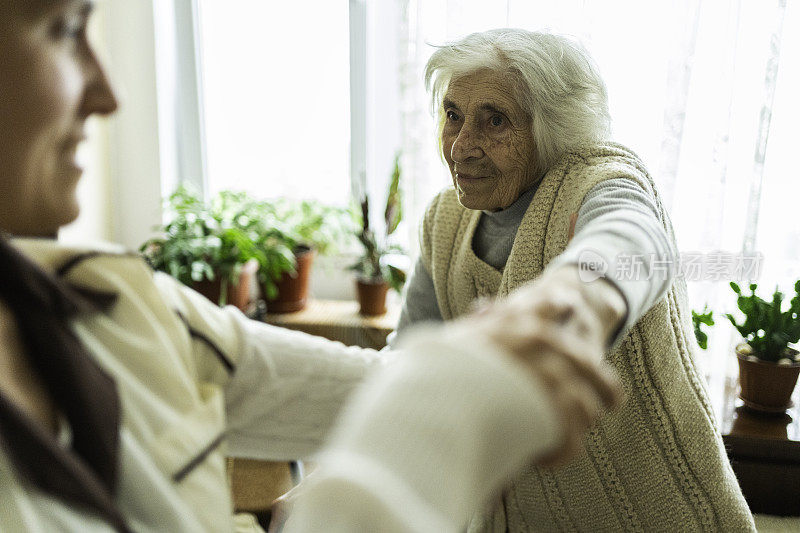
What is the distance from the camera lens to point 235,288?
2.45 metres

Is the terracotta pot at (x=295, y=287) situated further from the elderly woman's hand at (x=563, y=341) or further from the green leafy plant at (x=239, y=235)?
the elderly woman's hand at (x=563, y=341)

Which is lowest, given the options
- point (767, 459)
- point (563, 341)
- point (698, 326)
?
point (767, 459)

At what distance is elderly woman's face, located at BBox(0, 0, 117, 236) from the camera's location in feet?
1.70

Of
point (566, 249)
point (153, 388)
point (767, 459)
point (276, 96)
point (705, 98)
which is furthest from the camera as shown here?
point (276, 96)

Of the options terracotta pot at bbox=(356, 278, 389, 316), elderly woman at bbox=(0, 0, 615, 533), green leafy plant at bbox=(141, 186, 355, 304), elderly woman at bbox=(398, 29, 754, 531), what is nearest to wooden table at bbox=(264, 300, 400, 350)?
terracotta pot at bbox=(356, 278, 389, 316)

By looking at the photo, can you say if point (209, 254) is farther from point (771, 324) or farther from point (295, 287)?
point (771, 324)

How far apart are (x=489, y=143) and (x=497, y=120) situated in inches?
2.0

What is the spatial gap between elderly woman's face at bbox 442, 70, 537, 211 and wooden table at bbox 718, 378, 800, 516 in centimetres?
108

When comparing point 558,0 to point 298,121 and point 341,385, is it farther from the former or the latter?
point 341,385

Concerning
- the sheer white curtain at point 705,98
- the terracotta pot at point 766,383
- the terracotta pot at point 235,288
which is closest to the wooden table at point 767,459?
the terracotta pot at point 766,383

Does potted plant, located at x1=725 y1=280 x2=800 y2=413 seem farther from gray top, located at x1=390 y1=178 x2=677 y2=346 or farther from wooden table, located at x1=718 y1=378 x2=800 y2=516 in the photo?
gray top, located at x1=390 y1=178 x2=677 y2=346

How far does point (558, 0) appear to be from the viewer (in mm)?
2184

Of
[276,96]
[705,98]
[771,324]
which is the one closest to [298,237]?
[276,96]

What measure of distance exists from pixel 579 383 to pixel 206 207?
7.73 feet
